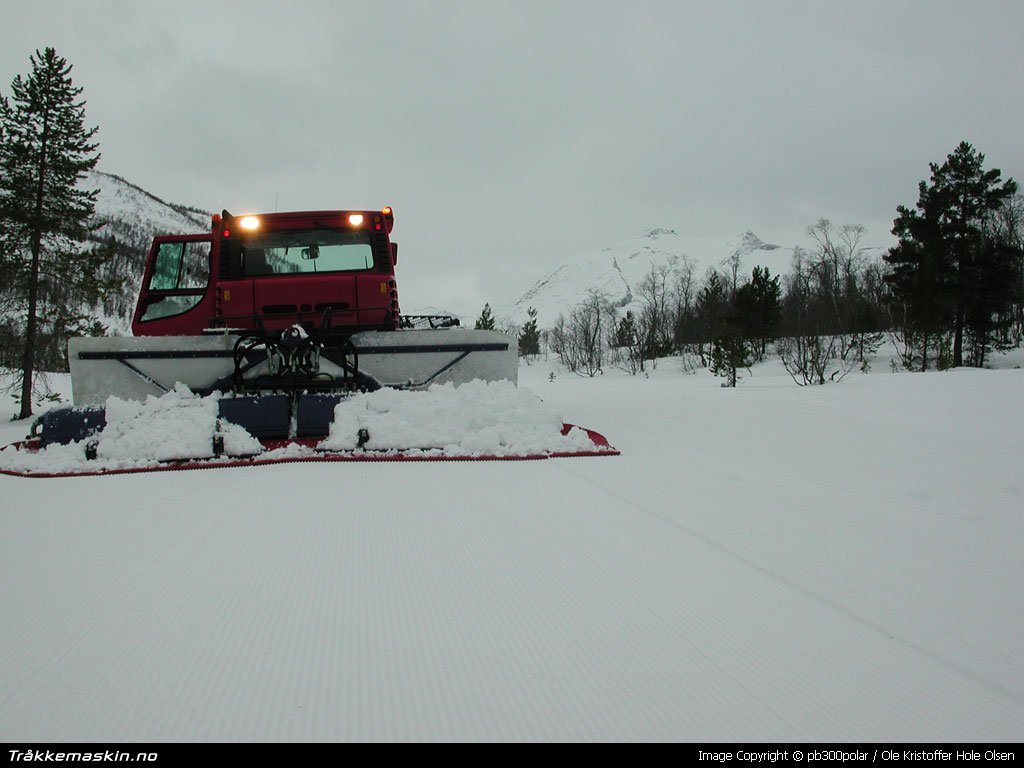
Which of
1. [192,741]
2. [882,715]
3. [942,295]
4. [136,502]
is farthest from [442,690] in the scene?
Answer: [942,295]

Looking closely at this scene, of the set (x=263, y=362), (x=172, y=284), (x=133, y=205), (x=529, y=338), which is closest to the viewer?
(x=263, y=362)

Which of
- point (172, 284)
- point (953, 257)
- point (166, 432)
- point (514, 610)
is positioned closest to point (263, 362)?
point (166, 432)

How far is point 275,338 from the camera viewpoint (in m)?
5.62

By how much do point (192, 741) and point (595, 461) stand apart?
12.0ft

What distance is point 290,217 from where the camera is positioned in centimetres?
648

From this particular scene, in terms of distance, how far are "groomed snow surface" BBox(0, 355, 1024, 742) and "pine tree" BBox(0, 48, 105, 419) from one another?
22203 mm

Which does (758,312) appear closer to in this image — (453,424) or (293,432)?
(453,424)

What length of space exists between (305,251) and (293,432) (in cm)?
234

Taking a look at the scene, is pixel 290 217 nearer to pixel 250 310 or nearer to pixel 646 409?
pixel 250 310

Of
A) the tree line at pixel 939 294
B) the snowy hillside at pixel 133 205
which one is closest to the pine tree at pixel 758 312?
the tree line at pixel 939 294

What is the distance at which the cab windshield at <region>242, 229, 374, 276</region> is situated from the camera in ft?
21.0

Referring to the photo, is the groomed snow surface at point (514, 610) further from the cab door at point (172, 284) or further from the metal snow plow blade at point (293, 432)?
the cab door at point (172, 284)

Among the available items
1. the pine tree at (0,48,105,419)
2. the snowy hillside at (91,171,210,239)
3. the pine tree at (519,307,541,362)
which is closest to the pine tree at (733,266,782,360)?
the pine tree at (519,307,541,362)

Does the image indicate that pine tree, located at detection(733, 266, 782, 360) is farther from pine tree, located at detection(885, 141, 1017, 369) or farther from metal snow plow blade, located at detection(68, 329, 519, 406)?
metal snow plow blade, located at detection(68, 329, 519, 406)
